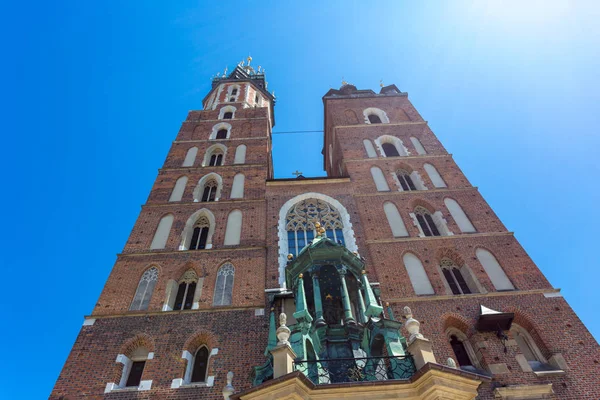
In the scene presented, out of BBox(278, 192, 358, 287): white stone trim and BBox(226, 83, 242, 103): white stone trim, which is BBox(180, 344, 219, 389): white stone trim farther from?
BBox(226, 83, 242, 103): white stone trim

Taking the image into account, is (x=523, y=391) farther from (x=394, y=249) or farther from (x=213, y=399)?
(x=213, y=399)

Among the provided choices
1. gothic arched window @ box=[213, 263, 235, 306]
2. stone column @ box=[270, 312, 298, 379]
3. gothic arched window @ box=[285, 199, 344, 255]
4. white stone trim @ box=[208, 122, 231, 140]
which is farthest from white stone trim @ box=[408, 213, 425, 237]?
white stone trim @ box=[208, 122, 231, 140]

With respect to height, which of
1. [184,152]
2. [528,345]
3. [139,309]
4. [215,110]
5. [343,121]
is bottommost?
[528,345]

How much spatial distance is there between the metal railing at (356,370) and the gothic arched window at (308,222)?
6.85m

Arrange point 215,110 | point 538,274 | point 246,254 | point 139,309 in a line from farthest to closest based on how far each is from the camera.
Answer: point 215,110 → point 246,254 → point 538,274 → point 139,309

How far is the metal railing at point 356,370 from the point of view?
25.5 ft

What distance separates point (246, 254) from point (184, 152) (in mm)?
9076

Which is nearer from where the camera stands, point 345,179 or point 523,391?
point 523,391

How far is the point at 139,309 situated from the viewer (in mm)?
12531

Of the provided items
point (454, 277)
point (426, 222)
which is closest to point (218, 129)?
point (426, 222)

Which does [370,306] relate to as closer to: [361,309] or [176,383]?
[361,309]

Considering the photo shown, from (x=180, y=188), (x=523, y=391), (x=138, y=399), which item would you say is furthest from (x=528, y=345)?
(x=180, y=188)

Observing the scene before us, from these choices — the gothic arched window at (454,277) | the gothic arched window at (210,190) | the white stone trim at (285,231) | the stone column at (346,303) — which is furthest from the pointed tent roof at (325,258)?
the gothic arched window at (210,190)

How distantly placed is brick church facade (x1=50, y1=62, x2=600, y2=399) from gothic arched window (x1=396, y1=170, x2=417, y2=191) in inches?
3.6
